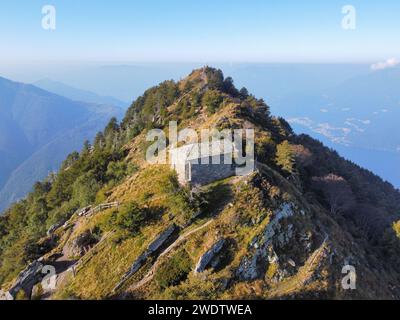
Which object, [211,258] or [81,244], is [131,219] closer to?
[81,244]

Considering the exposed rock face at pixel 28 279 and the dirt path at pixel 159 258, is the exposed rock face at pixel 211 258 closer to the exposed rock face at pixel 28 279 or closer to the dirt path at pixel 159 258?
the dirt path at pixel 159 258

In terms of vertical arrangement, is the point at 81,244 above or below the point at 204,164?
below

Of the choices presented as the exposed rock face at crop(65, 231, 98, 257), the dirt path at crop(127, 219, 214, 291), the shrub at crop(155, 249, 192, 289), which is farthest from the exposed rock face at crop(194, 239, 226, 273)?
the exposed rock face at crop(65, 231, 98, 257)

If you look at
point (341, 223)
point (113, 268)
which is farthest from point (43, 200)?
point (341, 223)

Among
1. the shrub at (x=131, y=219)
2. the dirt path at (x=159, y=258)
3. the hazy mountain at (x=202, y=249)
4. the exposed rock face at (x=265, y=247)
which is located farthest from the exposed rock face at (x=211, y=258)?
the shrub at (x=131, y=219)

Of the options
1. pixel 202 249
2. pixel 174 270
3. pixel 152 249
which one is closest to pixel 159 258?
pixel 152 249
